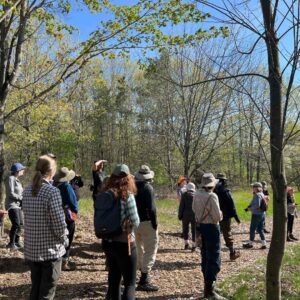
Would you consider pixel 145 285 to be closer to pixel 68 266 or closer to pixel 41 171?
pixel 68 266

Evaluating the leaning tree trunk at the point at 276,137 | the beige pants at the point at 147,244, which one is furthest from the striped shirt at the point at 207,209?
the leaning tree trunk at the point at 276,137

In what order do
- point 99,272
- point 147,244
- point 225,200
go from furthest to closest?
point 225,200
point 99,272
point 147,244

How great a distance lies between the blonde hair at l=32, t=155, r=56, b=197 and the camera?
4.34m

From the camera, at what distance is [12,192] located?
858 centimetres

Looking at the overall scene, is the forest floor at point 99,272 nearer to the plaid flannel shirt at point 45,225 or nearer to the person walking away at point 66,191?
the person walking away at point 66,191

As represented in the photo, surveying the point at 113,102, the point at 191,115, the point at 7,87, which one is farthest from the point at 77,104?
the point at 7,87

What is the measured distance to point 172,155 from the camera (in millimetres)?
28562

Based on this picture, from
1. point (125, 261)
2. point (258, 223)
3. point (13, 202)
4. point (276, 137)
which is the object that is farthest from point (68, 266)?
point (258, 223)

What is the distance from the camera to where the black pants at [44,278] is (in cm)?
433

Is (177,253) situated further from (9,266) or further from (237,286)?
(9,266)

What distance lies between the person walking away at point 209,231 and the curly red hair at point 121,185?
1.82 m

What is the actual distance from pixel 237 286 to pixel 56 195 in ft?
12.2

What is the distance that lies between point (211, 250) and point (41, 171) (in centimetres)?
293

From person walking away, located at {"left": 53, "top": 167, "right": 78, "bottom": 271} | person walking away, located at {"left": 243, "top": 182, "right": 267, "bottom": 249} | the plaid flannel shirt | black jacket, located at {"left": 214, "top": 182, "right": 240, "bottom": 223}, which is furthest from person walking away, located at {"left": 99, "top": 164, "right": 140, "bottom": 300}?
person walking away, located at {"left": 243, "top": 182, "right": 267, "bottom": 249}
